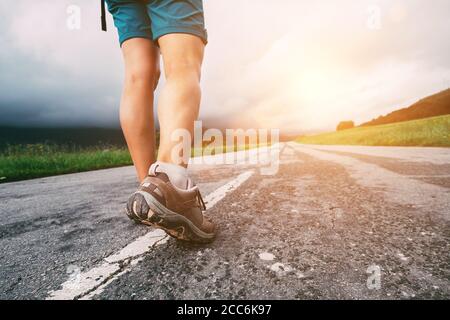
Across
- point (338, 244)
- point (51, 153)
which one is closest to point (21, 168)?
point (51, 153)

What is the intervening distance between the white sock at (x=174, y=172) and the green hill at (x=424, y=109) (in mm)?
103271

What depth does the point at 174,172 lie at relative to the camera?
3.93ft

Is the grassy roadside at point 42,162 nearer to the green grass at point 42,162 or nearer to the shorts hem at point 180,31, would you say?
the green grass at point 42,162

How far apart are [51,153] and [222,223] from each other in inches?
395

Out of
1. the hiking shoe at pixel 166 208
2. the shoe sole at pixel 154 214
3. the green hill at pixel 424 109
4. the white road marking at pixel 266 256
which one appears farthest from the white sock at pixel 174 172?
the green hill at pixel 424 109

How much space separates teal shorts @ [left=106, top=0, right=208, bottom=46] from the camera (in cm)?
135

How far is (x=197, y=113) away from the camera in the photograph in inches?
53.8

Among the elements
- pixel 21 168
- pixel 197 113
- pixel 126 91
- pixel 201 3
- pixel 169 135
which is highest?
pixel 201 3

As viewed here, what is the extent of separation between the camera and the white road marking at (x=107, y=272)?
0.93 metres

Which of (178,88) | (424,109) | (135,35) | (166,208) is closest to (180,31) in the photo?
(178,88)

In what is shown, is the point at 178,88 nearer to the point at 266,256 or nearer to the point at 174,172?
the point at 174,172

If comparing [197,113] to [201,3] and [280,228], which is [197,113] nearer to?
[201,3]

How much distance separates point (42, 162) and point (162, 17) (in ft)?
25.9

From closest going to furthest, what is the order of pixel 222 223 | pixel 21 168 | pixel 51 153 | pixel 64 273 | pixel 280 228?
pixel 64 273, pixel 280 228, pixel 222 223, pixel 21 168, pixel 51 153
